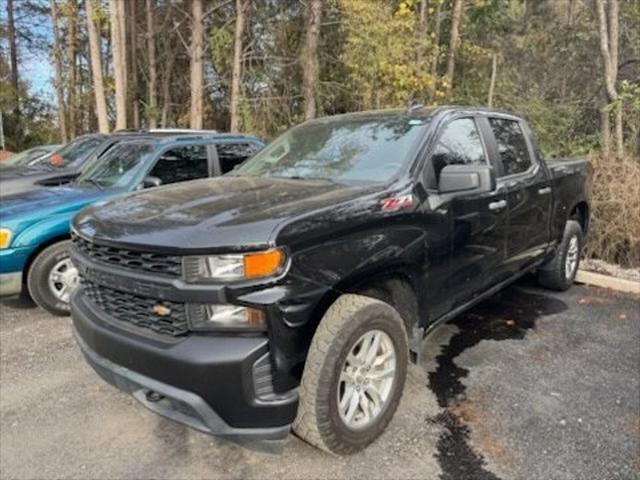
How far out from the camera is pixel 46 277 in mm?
4867

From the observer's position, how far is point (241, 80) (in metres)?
14.7

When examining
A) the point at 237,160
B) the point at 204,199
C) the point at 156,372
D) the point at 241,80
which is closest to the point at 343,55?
the point at 241,80

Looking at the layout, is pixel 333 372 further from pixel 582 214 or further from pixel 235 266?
pixel 582 214

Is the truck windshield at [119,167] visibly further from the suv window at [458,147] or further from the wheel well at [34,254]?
the suv window at [458,147]

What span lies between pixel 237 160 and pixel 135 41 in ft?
55.7

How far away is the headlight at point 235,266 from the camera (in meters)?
2.33

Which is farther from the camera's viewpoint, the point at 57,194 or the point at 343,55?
the point at 343,55

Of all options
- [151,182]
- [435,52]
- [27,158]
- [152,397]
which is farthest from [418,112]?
[435,52]

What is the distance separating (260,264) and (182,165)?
4.11 metres

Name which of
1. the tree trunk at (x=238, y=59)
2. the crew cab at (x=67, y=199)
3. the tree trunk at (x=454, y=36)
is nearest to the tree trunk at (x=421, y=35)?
the tree trunk at (x=454, y=36)

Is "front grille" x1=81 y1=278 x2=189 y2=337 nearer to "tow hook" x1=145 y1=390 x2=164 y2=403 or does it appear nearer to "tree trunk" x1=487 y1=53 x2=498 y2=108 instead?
"tow hook" x1=145 y1=390 x2=164 y2=403

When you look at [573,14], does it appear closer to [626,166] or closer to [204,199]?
[626,166]

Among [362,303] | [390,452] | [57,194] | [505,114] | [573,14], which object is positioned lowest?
[390,452]

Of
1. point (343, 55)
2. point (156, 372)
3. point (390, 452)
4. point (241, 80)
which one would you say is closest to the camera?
point (156, 372)
